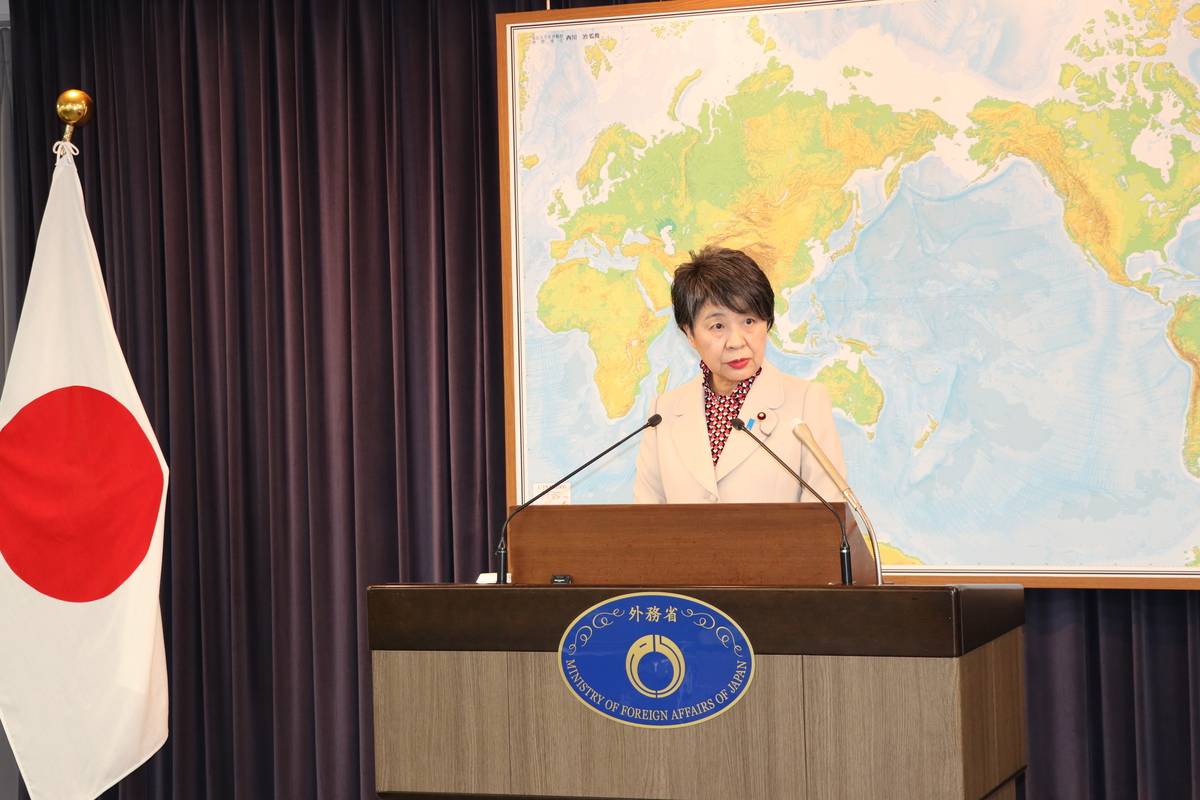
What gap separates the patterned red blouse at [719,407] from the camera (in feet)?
12.1

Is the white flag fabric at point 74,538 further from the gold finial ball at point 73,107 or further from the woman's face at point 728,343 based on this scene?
the woman's face at point 728,343

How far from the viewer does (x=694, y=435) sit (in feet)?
12.3

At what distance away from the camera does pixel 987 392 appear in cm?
365

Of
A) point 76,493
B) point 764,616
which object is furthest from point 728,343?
point 76,493

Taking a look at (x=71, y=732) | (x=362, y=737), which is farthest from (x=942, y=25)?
(x=71, y=732)

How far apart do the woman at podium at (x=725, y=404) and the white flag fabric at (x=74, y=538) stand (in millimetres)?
1492

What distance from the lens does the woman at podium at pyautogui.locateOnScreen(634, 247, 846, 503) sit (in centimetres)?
361

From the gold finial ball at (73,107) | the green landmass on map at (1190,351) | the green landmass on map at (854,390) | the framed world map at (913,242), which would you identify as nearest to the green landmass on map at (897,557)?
the framed world map at (913,242)

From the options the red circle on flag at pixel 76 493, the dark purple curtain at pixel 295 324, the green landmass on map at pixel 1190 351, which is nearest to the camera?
the green landmass on map at pixel 1190 351

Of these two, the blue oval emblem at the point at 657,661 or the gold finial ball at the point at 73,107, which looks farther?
the gold finial ball at the point at 73,107

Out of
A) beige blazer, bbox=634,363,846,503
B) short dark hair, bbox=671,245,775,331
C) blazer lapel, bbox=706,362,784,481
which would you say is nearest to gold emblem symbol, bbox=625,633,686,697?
beige blazer, bbox=634,363,846,503

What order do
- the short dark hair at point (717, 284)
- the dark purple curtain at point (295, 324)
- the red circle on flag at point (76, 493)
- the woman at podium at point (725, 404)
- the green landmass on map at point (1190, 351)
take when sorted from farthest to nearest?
the dark purple curtain at point (295, 324), the short dark hair at point (717, 284), the red circle on flag at point (76, 493), the woman at podium at point (725, 404), the green landmass on map at point (1190, 351)

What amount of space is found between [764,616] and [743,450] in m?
1.47

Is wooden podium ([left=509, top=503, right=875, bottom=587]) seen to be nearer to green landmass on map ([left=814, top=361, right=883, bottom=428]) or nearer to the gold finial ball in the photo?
green landmass on map ([left=814, top=361, right=883, bottom=428])
